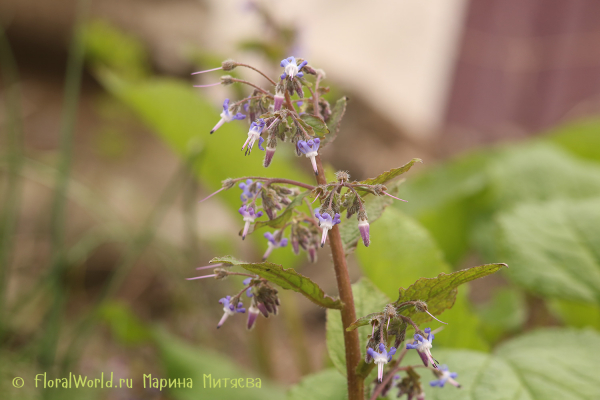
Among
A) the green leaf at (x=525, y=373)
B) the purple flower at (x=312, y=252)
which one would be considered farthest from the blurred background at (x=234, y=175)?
the purple flower at (x=312, y=252)

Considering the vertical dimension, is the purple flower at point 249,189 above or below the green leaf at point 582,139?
below

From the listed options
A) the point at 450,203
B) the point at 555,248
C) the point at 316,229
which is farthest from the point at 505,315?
the point at 316,229

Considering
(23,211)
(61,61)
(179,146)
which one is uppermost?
(61,61)

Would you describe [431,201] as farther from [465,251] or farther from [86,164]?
[86,164]

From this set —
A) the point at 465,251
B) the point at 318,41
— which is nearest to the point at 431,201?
the point at 465,251

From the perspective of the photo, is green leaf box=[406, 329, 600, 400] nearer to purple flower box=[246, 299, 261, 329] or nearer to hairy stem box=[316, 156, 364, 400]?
hairy stem box=[316, 156, 364, 400]

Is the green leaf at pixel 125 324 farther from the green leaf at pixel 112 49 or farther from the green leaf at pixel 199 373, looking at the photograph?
the green leaf at pixel 112 49

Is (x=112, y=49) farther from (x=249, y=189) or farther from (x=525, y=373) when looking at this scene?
(x=525, y=373)
